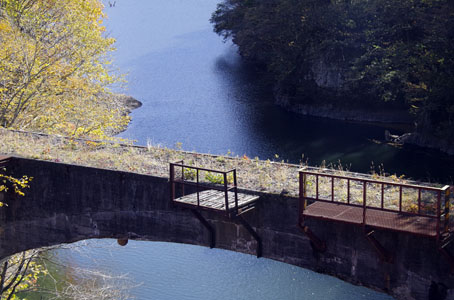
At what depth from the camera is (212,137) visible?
34125mm

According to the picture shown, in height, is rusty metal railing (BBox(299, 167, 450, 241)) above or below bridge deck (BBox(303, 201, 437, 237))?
above

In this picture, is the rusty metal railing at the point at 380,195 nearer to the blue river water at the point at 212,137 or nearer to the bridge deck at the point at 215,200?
the bridge deck at the point at 215,200

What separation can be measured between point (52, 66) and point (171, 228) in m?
Answer: 11.2

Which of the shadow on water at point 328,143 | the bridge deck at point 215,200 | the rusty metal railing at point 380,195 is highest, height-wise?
the rusty metal railing at point 380,195

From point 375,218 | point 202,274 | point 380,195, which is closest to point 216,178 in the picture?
point 380,195

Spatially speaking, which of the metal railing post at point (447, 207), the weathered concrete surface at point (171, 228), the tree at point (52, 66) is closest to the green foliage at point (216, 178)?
the weathered concrete surface at point (171, 228)

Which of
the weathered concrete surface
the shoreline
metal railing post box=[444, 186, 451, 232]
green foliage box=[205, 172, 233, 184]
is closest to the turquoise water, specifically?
the weathered concrete surface

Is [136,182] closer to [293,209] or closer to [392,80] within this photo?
[293,209]

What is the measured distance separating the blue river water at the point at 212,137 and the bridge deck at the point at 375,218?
9.96 meters

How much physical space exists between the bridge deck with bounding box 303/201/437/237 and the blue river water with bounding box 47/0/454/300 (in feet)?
32.7

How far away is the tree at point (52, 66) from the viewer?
20.2 metres

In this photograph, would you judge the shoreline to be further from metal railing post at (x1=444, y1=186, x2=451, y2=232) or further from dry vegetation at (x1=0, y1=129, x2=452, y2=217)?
Result: metal railing post at (x1=444, y1=186, x2=451, y2=232)

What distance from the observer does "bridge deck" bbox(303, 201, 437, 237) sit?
9.02 meters

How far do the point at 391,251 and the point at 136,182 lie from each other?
4933 mm
